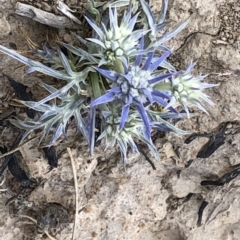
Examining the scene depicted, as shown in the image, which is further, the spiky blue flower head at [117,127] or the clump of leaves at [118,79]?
the spiky blue flower head at [117,127]

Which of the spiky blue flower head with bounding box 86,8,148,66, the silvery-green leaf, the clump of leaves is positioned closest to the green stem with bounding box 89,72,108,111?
the clump of leaves

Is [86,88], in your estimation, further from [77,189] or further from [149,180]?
[149,180]

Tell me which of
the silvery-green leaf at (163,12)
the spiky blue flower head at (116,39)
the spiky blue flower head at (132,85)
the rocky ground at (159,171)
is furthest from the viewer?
the rocky ground at (159,171)

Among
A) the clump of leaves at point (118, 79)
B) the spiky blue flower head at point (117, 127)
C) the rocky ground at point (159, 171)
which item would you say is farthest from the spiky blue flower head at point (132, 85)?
the rocky ground at point (159, 171)

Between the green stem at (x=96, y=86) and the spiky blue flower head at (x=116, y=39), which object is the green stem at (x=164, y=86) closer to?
the spiky blue flower head at (x=116, y=39)

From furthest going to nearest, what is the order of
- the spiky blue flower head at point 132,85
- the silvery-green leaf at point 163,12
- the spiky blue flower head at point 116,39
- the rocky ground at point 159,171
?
1. the rocky ground at point 159,171
2. the silvery-green leaf at point 163,12
3. the spiky blue flower head at point 116,39
4. the spiky blue flower head at point 132,85

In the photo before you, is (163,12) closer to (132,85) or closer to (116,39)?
(116,39)

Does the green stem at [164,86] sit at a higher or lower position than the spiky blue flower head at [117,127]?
higher

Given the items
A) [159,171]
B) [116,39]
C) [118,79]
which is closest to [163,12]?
[116,39]

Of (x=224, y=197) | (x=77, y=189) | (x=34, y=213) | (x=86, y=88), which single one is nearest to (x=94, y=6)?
(x=86, y=88)

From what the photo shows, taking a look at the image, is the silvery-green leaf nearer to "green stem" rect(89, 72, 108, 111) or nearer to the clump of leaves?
the clump of leaves
